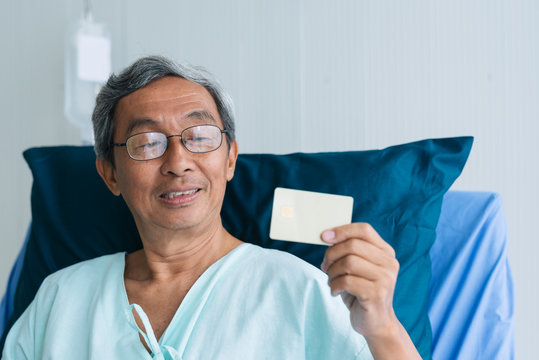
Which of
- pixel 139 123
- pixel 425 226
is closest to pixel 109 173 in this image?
pixel 139 123

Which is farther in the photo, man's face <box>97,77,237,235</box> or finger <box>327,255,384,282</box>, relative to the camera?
man's face <box>97,77,237,235</box>

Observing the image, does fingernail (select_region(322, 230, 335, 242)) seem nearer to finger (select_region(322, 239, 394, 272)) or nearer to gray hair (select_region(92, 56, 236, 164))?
finger (select_region(322, 239, 394, 272))

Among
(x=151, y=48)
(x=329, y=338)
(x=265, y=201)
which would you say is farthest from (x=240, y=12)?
(x=329, y=338)

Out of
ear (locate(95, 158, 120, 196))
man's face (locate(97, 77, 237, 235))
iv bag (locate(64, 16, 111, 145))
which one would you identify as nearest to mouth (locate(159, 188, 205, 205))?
man's face (locate(97, 77, 237, 235))

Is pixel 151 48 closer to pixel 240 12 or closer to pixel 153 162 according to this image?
pixel 240 12

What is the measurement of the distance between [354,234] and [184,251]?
530mm

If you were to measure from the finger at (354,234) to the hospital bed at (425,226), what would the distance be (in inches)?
16.7

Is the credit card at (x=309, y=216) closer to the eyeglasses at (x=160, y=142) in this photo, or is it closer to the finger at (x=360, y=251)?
the finger at (x=360, y=251)

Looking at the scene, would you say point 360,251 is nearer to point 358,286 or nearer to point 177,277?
point 358,286

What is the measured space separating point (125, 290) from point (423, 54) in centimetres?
112

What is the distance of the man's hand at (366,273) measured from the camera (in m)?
0.80

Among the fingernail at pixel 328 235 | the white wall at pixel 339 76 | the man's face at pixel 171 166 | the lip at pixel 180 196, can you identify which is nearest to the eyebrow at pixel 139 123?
the man's face at pixel 171 166

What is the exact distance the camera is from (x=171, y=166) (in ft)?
3.63

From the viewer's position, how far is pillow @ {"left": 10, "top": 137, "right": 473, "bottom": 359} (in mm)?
1229
